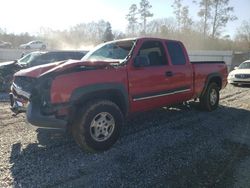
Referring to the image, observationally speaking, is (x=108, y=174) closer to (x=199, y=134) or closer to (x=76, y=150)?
(x=76, y=150)

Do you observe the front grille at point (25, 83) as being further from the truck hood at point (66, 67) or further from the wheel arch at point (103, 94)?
the wheel arch at point (103, 94)

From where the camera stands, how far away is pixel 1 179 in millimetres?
3711

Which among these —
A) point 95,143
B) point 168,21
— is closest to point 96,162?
point 95,143

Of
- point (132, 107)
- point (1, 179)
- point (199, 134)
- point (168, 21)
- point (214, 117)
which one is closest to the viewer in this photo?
point (1, 179)

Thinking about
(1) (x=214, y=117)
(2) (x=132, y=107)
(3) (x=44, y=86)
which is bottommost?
(1) (x=214, y=117)

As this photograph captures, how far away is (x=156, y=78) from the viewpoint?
5590 mm

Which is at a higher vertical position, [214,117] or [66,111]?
[66,111]

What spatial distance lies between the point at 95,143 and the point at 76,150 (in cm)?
39

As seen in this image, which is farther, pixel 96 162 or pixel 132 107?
pixel 132 107

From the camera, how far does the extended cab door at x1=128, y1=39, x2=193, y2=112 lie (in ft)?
17.1

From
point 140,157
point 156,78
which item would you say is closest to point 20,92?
point 140,157

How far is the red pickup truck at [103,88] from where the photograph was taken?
4.32 meters

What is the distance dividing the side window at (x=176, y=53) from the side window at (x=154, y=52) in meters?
0.27

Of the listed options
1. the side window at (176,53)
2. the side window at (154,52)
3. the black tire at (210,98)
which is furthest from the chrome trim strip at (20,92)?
the black tire at (210,98)
